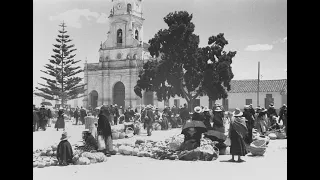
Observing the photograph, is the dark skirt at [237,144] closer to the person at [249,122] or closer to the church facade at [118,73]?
the person at [249,122]

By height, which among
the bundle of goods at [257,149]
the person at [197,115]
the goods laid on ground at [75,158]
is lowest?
the goods laid on ground at [75,158]

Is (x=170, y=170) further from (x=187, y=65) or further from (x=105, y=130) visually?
(x=187, y=65)

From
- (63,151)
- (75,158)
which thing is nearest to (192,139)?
(75,158)

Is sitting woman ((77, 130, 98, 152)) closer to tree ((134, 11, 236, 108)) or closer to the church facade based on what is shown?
tree ((134, 11, 236, 108))

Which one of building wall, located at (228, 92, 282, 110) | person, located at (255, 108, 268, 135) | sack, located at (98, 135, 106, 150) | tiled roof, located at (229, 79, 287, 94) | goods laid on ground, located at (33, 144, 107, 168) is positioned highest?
tiled roof, located at (229, 79, 287, 94)

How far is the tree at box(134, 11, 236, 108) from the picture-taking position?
16109 mm

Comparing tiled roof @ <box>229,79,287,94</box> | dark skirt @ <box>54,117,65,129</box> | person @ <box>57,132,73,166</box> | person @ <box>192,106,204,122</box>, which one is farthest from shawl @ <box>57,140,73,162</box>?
tiled roof @ <box>229,79,287,94</box>

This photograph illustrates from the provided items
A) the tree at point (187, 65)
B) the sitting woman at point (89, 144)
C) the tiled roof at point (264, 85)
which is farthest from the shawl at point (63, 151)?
the tiled roof at point (264, 85)

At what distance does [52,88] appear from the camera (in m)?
13.6

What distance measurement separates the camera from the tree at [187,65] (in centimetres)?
1611
